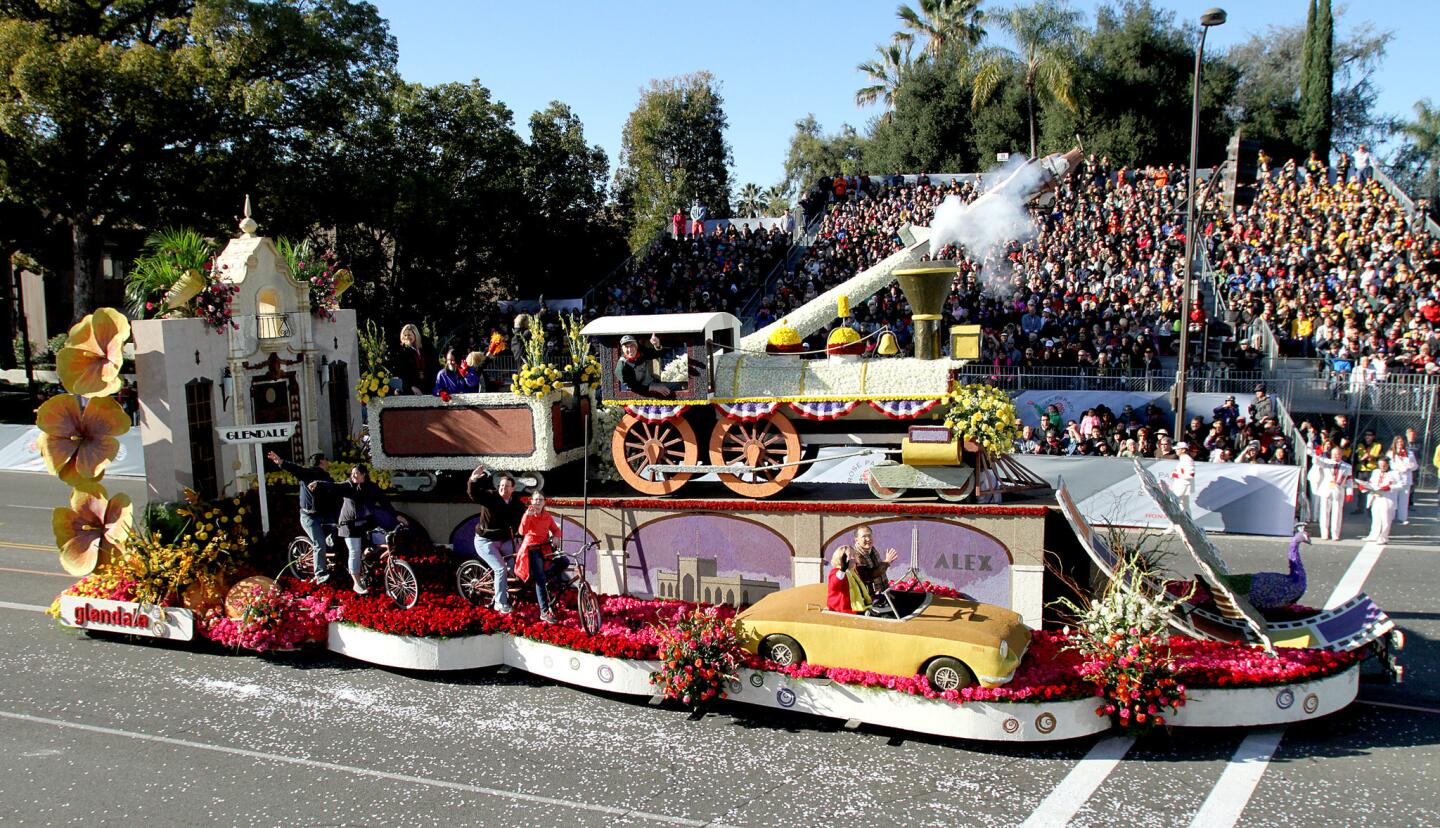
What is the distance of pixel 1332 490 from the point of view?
17.9 metres

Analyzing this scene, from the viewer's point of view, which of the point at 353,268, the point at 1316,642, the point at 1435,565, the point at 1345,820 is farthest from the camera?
the point at 353,268

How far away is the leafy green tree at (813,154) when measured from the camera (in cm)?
6400

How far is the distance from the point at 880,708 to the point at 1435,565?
1166 cm

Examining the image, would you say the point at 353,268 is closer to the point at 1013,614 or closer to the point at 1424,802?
the point at 1013,614

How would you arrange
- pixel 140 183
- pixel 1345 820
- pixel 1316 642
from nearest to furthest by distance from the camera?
pixel 1345 820 → pixel 1316 642 → pixel 140 183

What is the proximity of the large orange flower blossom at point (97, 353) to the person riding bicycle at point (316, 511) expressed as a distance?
222 cm

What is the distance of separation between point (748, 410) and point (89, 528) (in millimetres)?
8730

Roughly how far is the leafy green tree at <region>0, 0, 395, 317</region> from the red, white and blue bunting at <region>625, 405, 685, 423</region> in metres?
20.5

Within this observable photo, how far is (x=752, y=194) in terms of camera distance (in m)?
66.0

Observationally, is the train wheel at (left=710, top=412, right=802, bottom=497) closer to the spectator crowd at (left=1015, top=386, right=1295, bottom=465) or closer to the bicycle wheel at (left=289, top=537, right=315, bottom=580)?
the bicycle wheel at (left=289, top=537, right=315, bottom=580)

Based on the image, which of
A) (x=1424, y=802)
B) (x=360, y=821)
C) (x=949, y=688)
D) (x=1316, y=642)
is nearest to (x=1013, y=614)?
(x=949, y=688)

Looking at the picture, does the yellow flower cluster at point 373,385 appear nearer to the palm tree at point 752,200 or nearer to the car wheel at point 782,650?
the car wheel at point 782,650

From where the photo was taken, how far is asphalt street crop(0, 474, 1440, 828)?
27.9 feet

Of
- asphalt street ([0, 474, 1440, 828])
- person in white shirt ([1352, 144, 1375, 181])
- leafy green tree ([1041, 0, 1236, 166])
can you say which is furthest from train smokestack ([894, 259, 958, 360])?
leafy green tree ([1041, 0, 1236, 166])
